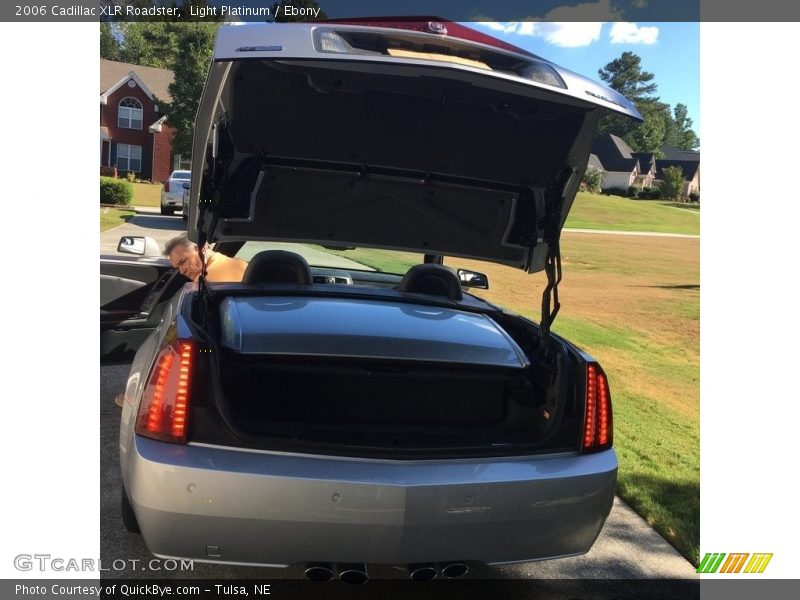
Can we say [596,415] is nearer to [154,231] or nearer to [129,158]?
[154,231]

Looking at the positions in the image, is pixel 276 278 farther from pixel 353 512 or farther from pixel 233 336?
pixel 353 512

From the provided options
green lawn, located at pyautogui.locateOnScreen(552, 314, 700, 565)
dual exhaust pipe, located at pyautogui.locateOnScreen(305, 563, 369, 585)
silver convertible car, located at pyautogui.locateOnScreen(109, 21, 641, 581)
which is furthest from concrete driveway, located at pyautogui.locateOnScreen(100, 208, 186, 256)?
dual exhaust pipe, located at pyautogui.locateOnScreen(305, 563, 369, 585)

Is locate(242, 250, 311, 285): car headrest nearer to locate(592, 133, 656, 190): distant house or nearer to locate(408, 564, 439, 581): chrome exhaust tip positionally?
locate(408, 564, 439, 581): chrome exhaust tip

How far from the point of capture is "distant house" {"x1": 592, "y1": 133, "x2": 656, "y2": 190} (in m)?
62.5

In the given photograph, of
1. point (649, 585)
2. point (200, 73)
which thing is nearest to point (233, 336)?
point (649, 585)

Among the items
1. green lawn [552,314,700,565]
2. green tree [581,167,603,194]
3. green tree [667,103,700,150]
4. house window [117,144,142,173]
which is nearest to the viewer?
green lawn [552,314,700,565]

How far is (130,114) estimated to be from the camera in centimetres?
4072

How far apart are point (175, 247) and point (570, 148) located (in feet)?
8.23

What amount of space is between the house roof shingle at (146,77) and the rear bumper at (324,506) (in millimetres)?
39807

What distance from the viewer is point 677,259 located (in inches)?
1023

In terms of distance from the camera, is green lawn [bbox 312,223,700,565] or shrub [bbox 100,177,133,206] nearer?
green lawn [bbox 312,223,700,565]

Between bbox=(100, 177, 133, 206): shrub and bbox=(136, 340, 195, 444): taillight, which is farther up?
bbox=(136, 340, 195, 444): taillight

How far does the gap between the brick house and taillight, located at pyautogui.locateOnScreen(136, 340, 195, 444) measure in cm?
3851

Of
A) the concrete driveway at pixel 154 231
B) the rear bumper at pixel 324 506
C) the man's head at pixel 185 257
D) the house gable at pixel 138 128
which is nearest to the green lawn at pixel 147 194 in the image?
the house gable at pixel 138 128
